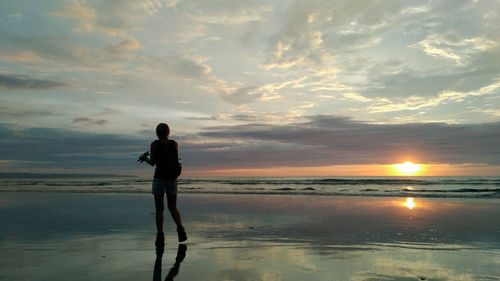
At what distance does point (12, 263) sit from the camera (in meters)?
4.34

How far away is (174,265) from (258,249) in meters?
1.52

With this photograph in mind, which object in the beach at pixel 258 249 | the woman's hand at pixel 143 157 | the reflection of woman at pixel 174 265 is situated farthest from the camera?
the woman's hand at pixel 143 157

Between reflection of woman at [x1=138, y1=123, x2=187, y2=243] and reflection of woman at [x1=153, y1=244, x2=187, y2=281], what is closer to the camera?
reflection of woman at [x1=153, y1=244, x2=187, y2=281]

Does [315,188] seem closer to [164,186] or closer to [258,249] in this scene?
[258,249]

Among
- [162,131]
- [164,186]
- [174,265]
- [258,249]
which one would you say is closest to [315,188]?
[258,249]

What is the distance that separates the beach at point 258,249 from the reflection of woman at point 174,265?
0.02 m

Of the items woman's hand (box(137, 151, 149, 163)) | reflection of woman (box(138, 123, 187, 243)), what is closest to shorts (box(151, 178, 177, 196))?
reflection of woman (box(138, 123, 187, 243))

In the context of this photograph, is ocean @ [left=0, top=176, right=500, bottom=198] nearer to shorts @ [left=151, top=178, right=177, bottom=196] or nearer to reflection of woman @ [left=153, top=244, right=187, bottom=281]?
shorts @ [left=151, top=178, right=177, bottom=196]

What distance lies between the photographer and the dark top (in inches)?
217

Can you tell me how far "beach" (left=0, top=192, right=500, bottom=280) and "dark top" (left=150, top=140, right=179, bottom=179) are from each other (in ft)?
4.05

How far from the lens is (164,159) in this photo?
5539mm

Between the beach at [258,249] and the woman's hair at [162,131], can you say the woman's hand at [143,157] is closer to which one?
the woman's hair at [162,131]

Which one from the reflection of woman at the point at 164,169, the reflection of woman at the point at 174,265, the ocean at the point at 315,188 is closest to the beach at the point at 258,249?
the reflection of woman at the point at 174,265

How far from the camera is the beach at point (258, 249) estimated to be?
391 cm
